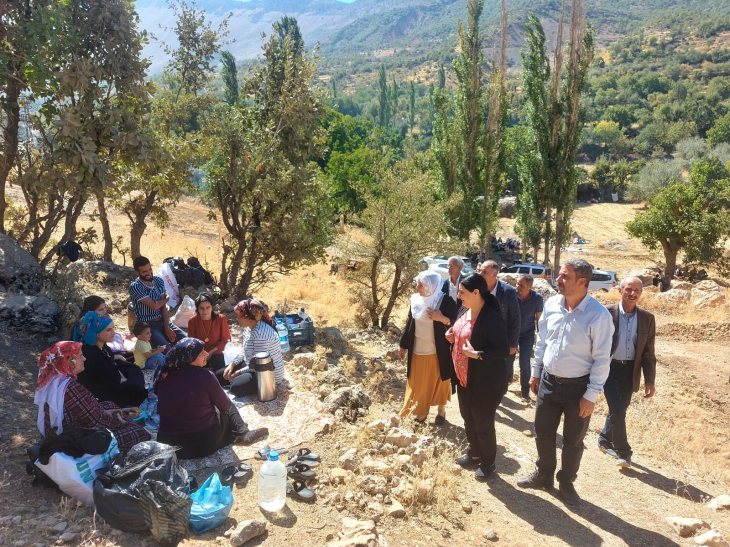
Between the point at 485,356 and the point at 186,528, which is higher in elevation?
the point at 485,356

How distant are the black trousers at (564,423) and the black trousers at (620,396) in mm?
1039

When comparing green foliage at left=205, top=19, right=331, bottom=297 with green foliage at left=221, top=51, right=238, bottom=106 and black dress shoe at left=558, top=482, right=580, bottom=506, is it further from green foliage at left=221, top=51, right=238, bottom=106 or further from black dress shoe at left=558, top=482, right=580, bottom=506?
green foliage at left=221, top=51, right=238, bottom=106

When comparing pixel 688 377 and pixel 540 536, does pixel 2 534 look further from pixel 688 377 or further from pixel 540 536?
pixel 688 377

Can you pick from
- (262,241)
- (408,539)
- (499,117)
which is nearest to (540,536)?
(408,539)

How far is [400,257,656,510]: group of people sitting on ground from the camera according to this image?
3.65 meters

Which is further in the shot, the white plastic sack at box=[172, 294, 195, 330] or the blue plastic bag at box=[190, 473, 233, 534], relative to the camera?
the white plastic sack at box=[172, 294, 195, 330]

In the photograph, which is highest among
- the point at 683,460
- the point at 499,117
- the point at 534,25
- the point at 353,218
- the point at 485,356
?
the point at 534,25

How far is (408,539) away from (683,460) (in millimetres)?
3356

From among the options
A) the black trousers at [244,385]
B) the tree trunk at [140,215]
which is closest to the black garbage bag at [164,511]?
the black trousers at [244,385]

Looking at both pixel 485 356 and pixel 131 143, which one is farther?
pixel 131 143

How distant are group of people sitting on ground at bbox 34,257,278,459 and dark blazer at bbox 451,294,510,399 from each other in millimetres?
1968

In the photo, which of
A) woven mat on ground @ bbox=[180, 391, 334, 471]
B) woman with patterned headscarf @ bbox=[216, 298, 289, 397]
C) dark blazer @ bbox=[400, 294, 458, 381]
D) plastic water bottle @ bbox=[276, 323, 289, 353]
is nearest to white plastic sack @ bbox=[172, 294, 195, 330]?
plastic water bottle @ bbox=[276, 323, 289, 353]

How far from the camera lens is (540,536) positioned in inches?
141

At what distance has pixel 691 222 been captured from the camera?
743 inches
